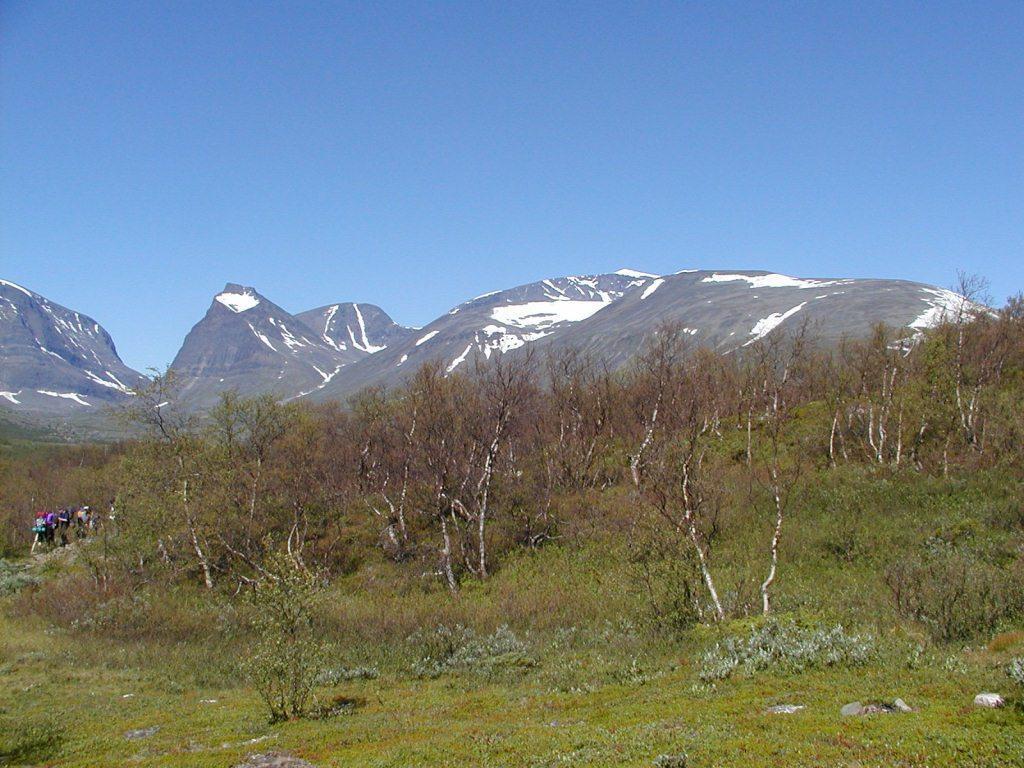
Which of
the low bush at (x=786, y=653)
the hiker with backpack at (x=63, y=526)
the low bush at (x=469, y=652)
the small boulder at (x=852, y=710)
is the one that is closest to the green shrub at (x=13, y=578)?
the hiker with backpack at (x=63, y=526)

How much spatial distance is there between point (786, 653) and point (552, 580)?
65.1 feet

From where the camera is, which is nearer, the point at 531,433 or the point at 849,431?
the point at 849,431

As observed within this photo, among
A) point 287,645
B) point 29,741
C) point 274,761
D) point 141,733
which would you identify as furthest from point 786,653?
point 29,741

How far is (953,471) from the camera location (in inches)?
1463

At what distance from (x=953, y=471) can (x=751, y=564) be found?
14878 mm

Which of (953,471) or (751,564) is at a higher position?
(953,471)

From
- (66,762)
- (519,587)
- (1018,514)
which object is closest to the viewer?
(66,762)

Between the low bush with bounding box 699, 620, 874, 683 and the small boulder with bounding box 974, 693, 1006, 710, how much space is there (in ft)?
13.7

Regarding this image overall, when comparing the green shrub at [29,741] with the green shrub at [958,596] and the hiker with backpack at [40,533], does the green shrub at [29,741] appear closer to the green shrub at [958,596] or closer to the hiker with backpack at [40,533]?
the green shrub at [958,596]

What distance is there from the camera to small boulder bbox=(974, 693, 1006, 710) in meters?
10.9

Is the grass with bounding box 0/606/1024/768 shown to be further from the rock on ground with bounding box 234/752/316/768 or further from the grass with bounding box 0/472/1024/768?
the rock on ground with bounding box 234/752/316/768

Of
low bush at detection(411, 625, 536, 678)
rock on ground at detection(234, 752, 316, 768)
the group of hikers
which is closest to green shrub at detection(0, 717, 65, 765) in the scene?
rock on ground at detection(234, 752, 316, 768)

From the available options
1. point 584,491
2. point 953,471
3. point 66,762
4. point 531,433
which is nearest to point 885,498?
point 953,471

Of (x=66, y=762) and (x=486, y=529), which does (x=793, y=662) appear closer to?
(x=66, y=762)
